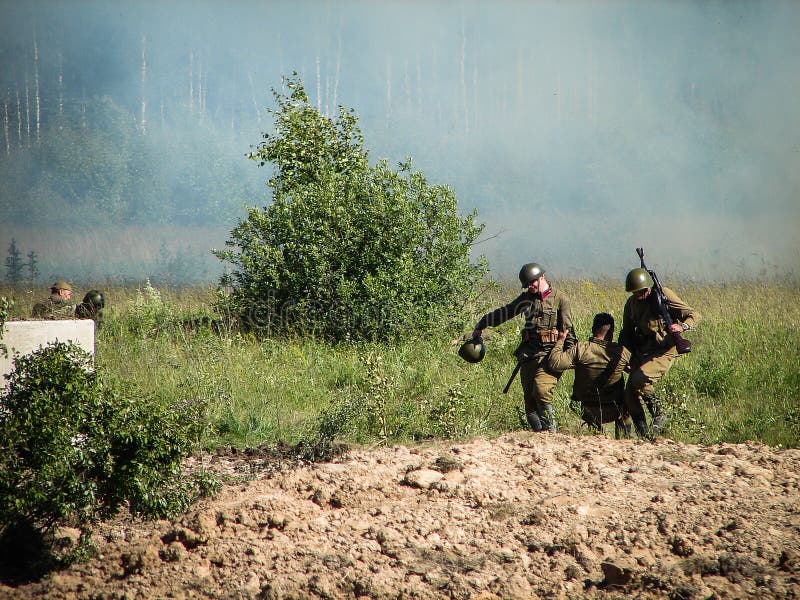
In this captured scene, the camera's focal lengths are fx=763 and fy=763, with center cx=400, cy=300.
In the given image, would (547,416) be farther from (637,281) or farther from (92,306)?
(92,306)

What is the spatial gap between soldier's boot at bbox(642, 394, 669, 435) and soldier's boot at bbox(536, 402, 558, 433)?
0.90 meters

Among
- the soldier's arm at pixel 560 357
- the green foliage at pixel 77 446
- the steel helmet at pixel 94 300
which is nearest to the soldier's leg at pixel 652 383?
the soldier's arm at pixel 560 357

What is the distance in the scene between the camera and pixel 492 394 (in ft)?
28.2

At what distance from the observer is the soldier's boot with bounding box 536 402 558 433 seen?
724cm

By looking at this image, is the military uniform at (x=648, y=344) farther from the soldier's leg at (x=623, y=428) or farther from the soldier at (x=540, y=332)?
the soldier at (x=540, y=332)

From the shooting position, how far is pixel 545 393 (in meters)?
7.21

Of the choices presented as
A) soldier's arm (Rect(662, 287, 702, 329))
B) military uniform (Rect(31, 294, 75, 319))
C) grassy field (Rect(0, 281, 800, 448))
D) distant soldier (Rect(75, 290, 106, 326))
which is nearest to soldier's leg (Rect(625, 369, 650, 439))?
grassy field (Rect(0, 281, 800, 448))

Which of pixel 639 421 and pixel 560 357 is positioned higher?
pixel 560 357

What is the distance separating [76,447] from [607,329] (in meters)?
5.19

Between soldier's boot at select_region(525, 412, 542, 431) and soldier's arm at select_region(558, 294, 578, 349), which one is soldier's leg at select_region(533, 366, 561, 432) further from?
soldier's arm at select_region(558, 294, 578, 349)

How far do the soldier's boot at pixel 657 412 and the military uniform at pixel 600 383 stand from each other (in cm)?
28

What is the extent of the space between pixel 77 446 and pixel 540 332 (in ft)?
14.4

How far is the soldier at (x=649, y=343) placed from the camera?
7.20m

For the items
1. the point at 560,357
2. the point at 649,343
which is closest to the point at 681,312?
the point at 649,343
